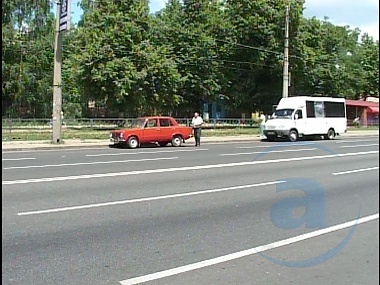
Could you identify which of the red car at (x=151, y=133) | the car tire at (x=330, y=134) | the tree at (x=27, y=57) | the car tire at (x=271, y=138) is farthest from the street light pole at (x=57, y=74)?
the tree at (x=27, y=57)

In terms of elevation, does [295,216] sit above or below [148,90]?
below

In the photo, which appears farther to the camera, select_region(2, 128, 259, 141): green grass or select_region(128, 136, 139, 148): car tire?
select_region(2, 128, 259, 141): green grass

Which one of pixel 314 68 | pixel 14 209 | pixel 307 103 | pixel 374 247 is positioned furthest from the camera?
pixel 314 68

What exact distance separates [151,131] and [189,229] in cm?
1531

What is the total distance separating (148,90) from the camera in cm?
3288

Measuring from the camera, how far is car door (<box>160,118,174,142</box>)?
22.0 meters

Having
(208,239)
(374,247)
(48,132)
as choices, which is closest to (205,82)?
(48,132)

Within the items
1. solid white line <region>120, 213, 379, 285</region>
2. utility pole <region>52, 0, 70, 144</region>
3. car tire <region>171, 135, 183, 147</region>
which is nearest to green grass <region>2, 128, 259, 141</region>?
utility pole <region>52, 0, 70, 144</region>

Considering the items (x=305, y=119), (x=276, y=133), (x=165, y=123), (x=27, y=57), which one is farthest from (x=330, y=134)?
(x=27, y=57)

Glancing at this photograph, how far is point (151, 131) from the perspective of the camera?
21.6 m

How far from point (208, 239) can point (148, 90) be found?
90.0ft

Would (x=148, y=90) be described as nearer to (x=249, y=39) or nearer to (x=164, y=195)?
(x=249, y=39)

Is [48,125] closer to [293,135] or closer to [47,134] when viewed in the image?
[47,134]

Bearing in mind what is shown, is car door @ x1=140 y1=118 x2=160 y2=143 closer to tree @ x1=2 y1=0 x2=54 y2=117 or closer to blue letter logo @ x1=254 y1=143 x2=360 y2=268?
blue letter logo @ x1=254 y1=143 x2=360 y2=268
